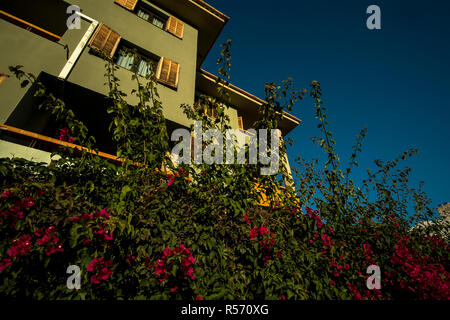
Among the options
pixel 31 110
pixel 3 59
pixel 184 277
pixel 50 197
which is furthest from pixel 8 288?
pixel 3 59

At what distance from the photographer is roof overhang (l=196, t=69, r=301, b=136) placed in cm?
935

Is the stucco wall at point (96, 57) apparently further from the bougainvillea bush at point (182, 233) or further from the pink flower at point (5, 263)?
the pink flower at point (5, 263)

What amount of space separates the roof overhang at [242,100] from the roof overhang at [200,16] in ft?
6.05

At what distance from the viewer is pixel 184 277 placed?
1678 mm

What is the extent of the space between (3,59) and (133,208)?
17.7 feet

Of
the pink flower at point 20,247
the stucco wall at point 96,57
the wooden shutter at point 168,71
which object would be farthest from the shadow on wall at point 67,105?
the pink flower at point 20,247

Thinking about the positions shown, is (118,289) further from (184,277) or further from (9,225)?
(9,225)

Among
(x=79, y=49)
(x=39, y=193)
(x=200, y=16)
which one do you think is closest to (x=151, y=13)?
(x=200, y=16)

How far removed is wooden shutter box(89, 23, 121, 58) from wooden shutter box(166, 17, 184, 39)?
2.53 m

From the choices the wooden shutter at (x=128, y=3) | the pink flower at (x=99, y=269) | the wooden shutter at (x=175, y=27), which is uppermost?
the wooden shutter at (x=175, y=27)

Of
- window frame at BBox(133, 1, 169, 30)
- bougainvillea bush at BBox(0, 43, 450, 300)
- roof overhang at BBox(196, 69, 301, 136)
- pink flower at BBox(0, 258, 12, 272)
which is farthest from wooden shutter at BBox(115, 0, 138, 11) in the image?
pink flower at BBox(0, 258, 12, 272)

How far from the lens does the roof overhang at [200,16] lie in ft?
26.9

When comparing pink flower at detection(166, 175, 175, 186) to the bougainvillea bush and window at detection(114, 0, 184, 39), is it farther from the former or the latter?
window at detection(114, 0, 184, 39)

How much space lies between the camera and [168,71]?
6742 mm
